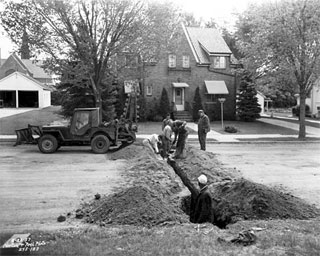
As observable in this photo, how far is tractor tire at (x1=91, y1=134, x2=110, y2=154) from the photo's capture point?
1278cm

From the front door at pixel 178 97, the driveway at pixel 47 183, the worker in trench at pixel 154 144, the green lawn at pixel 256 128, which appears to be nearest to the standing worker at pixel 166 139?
the worker in trench at pixel 154 144

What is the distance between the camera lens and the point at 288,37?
583 inches

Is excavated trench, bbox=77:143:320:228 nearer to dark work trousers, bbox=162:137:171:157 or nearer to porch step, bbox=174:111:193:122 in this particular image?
dark work trousers, bbox=162:137:171:157

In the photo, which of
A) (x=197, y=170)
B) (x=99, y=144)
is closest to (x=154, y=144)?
(x=99, y=144)

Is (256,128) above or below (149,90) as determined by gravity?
below

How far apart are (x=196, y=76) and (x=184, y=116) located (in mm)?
3034

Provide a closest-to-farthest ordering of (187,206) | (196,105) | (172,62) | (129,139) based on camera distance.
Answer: (187,206)
(129,139)
(196,105)
(172,62)

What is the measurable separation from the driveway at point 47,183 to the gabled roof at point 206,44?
1480 cm

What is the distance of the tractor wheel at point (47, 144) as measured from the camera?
1280cm

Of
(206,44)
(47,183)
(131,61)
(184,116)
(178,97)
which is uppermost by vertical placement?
(206,44)

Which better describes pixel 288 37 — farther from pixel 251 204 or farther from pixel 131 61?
pixel 251 204

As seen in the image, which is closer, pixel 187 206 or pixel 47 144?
pixel 187 206

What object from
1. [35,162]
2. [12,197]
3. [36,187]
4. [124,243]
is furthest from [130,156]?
[124,243]

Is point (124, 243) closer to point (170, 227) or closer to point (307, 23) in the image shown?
point (170, 227)
